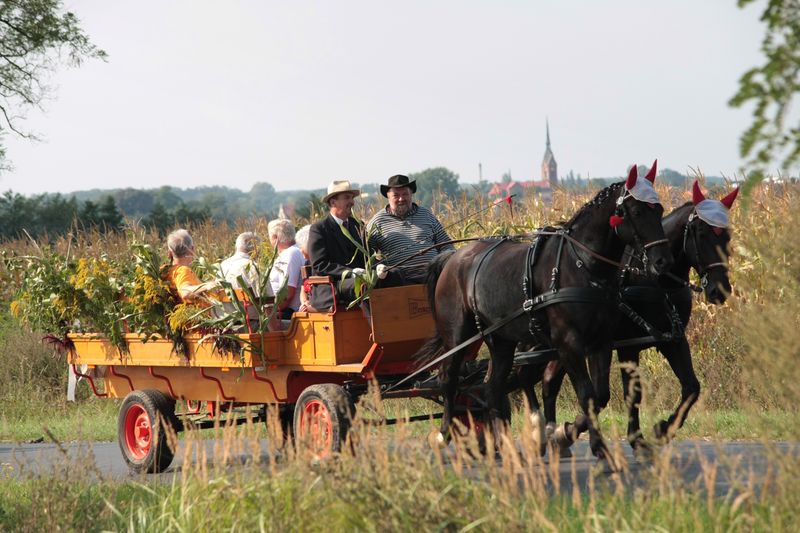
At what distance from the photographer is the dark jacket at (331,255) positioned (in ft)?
31.1

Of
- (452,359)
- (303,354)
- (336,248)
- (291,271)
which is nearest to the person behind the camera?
(303,354)

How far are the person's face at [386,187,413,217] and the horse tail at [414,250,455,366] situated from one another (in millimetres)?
535

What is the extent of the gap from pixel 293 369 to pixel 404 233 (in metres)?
1.62

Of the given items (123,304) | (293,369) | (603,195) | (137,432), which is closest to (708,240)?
(603,195)

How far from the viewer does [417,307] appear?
9.77 metres

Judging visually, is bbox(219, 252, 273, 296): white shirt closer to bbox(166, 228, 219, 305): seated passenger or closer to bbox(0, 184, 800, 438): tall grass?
bbox(166, 228, 219, 305): seated passenger

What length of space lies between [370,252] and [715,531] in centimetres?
542

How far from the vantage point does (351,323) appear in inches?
366

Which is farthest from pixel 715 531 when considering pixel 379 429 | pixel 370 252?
pixel 370 252

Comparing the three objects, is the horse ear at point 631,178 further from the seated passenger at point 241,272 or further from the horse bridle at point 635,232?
the seated passenger at point 241,272

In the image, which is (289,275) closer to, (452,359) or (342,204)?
(342,204)

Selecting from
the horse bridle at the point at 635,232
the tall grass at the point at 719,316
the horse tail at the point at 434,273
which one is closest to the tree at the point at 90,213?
the tall grass at the point at 719,316

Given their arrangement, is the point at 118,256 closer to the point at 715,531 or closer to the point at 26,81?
the point at 715,531

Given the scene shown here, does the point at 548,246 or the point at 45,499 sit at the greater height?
the point at 548,246
